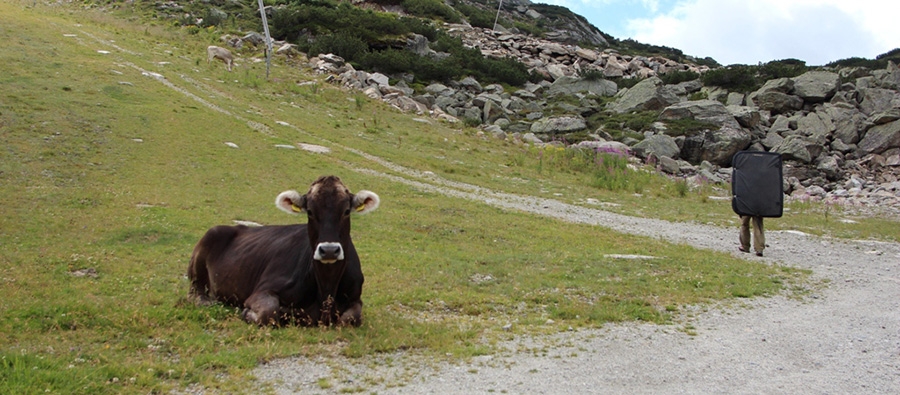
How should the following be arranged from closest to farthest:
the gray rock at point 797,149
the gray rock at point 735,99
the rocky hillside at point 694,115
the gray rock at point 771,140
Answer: the rocky hillside at point 694,115, the gray rock at point 797,149, the gray rock at point 771,140, the gray rock at point 735,99

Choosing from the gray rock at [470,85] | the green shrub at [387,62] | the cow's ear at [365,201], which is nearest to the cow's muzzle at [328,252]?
the cow's ear at [365,201]

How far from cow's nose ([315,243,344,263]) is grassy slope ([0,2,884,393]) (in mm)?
976

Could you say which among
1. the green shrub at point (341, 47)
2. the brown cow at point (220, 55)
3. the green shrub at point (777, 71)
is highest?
the green shrub at point (777, 71)

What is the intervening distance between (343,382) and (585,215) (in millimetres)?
17014

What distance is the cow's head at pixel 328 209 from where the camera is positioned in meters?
7.96

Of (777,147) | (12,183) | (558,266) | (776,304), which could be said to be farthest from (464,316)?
(777,147)

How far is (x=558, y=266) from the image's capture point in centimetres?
1423

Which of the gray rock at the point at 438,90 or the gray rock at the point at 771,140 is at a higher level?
the gray rock at the point at 438,90

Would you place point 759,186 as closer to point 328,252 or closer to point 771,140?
point 328,252

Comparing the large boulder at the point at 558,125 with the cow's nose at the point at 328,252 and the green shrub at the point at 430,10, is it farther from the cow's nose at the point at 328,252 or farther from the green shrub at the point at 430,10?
the green shrub at the point at 430,10

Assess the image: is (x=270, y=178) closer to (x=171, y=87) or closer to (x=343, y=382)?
(x=171, y=87)

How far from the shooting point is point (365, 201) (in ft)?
29.2

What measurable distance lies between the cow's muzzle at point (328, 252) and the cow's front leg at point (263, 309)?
1.15 metres

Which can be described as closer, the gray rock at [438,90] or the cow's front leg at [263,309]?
the cow's front leg at [263,309]
